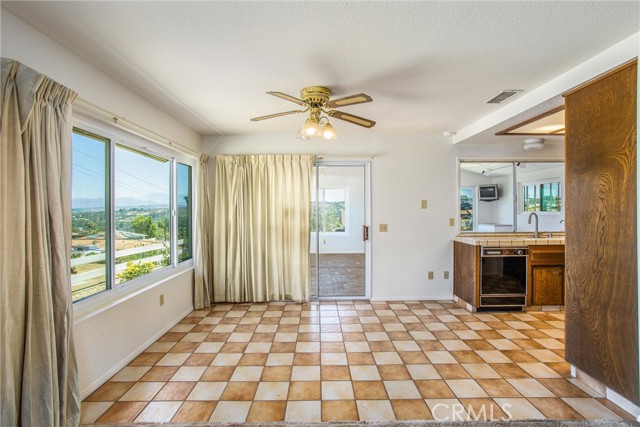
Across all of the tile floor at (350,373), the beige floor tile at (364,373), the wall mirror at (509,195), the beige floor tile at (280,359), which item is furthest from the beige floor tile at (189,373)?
the wall mirror at (509,195)

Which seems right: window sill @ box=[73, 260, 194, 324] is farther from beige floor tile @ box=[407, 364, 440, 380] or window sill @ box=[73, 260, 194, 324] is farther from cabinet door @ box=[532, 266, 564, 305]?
cabinet door @ box=[532, 266, 564, 305]

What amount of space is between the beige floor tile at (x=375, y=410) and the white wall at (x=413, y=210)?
2325 millimetres

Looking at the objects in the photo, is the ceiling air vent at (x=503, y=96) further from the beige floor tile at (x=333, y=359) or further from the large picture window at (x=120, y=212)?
the large picture window at (x=120, y=212)

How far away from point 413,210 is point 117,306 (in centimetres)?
364

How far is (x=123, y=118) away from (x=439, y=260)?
4.10m

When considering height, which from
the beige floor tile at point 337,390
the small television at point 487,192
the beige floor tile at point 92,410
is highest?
the small television at point 487,192

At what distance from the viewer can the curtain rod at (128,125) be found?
6.81 feet

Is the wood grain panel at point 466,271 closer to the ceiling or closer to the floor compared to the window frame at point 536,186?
closer to the floor

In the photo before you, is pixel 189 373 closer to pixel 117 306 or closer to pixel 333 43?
pixel 117 306

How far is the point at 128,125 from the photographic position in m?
2.54

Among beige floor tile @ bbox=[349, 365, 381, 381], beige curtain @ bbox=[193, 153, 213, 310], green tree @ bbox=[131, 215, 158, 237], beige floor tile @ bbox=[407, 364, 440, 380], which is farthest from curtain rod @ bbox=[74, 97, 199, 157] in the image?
beige floor tile @ bbox=[407, 364, 440, 380]

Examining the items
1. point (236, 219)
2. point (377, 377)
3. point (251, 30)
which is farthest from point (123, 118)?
point (377, 377)

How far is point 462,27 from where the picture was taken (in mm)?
1756

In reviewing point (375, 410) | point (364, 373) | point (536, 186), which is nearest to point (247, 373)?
point (364, 373)
